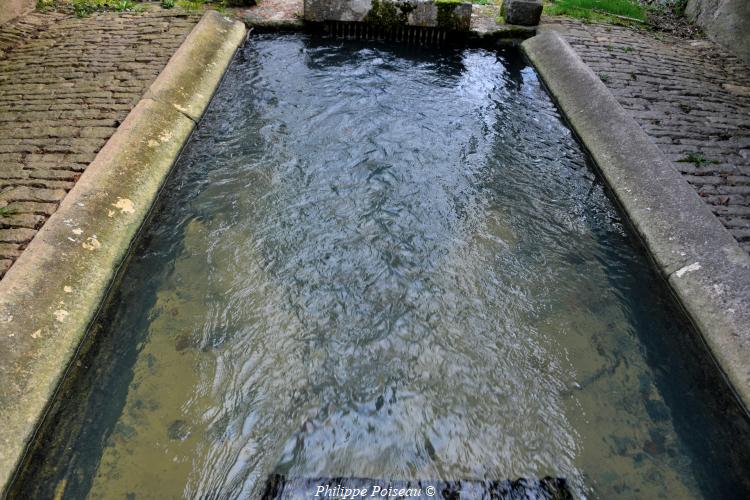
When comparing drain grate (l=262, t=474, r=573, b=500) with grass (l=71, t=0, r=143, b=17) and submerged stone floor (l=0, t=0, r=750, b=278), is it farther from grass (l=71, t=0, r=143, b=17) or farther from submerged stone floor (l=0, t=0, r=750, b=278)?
grass (l=71, t=0, r=143, b=17)

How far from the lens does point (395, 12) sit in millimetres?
8469

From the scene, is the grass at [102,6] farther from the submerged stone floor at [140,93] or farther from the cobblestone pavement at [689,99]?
the cobblestone pavement at [689,99]

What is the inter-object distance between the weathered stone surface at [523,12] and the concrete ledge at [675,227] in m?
2.66

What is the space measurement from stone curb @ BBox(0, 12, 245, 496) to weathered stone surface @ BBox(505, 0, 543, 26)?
6.16 m

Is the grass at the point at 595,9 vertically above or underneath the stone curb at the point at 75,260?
above

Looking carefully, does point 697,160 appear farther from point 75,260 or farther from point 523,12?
point 75,260

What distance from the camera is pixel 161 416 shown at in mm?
3305

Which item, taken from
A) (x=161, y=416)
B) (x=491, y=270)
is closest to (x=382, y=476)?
(x=161, y=416)

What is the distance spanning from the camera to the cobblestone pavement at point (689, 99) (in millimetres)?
4852

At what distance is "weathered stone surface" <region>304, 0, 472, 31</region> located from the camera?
843cm

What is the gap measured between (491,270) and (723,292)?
6.02 ft

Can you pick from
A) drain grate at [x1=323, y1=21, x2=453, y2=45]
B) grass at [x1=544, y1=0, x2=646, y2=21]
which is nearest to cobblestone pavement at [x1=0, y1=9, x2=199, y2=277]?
drain grate at [x1=323, y1=21, x2=453, y2=45]

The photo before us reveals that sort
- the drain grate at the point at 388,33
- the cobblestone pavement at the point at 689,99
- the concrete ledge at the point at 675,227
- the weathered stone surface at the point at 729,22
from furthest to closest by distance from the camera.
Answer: the drain grate at the point at 388,33 → the weathered stone surface at the point at 729,22 → the cobblestone pavement at the point at 689,99 → the concrete ledge at the point at 675,227

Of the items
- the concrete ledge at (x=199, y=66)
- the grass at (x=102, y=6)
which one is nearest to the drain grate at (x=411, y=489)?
the concrete ledge at (x=199, y=66)
